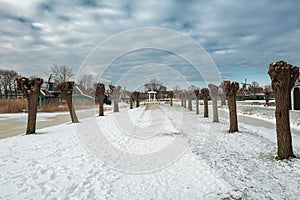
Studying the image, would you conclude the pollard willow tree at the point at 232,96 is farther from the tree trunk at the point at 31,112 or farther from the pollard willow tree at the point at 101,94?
the pollard willow tree at the point at 101,94

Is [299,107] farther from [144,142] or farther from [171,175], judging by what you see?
[171,175]

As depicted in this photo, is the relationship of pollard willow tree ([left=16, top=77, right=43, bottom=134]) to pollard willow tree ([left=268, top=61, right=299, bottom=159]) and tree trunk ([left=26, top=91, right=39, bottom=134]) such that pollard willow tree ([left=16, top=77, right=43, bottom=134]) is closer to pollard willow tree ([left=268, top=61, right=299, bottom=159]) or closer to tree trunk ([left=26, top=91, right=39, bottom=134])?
tree trunk ([left=26, top=91, right=39, bottom=134])

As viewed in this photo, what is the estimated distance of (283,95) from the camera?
5.42 metres

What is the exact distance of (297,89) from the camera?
814 inches

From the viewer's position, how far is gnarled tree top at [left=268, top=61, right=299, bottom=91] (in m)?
5.34

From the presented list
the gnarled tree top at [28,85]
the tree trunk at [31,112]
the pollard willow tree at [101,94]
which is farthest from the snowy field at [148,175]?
Result: the pollard willow tree at [101,94]

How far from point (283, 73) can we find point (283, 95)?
0.59 m

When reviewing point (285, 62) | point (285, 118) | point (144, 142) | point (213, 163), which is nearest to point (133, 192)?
point (213, 163)

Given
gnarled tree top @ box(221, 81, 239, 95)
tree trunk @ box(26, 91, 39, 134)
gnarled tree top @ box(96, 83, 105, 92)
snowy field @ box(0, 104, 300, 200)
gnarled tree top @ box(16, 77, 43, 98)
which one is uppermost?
gnarled tree top @ box(96, 83, 105, 92)

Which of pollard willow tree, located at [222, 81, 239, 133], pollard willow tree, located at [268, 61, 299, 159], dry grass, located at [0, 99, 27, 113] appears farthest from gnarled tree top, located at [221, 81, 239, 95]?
dry grass, located at [0, 99, 27, 113]

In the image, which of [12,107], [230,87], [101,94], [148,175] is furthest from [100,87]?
[148,175]

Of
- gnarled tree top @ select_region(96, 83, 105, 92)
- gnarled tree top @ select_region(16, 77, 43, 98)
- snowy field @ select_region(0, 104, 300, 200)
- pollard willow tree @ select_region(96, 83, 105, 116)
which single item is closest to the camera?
snowy field @ select_region(0, 104, 300, 200)

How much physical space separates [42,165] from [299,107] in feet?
78.0

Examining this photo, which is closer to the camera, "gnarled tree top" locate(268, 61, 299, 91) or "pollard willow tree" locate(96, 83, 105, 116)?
"gnarled tree top" locate(268, 61, 299, 91)
